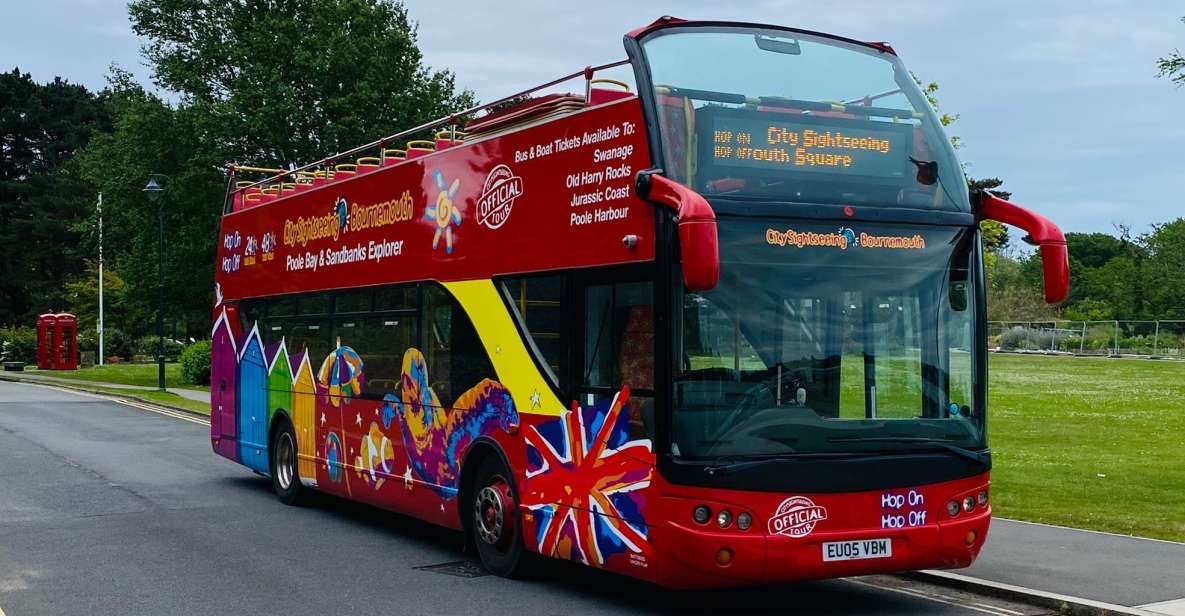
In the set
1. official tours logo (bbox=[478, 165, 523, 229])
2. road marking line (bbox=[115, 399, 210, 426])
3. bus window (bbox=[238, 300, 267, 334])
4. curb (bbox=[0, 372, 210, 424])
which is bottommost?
road marking line (bbox=[115, 399, 210, 426])

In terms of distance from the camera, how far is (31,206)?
94812mm

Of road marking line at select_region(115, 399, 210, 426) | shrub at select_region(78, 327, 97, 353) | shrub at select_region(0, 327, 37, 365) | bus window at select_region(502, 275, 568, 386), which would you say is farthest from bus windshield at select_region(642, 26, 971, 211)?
shrub at select_region(0, 327, 37, 365)

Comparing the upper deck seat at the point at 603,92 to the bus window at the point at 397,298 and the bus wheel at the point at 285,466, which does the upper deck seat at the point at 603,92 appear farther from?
the bus wheel at the point at 285,466

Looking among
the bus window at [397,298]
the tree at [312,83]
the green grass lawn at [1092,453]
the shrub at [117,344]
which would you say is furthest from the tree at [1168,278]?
the bus window at [397,298]

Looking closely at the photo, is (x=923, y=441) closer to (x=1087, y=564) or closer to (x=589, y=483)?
(x=589, y=483)

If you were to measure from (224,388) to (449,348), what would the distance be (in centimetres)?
732

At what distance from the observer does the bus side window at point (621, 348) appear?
8.48 meters

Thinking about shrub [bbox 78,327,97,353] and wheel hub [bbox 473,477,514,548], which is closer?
wheel hub [bbox 473,477,514,548]

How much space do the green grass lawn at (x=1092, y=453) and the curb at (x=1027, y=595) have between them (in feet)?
10.8

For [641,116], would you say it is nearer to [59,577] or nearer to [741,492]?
[741,492]

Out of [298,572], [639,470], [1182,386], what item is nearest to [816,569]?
[639,470]

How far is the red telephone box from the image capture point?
67312 mm

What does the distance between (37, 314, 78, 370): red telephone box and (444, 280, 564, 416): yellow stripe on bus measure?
6157 cm

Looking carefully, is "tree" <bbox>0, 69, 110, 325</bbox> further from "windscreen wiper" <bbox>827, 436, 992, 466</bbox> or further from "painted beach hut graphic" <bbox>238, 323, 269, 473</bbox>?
"windscreen wiper" <bbox>827, 436, 992, 466</bbox>
